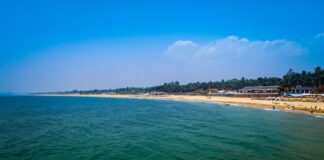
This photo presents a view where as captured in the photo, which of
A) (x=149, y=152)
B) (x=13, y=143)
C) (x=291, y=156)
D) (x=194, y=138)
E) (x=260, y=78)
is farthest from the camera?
(x=260, y=78)

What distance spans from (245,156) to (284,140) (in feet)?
28.4

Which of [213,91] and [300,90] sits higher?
[300,90]

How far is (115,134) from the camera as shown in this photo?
30.6 metres

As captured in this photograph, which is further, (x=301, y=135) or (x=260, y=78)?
(x=260, y=78)

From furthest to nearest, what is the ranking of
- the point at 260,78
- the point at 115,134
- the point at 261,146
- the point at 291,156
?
1. the point at 260,78
2. the point at 115,134
3. the point at 261,146
4. the point at 291,156

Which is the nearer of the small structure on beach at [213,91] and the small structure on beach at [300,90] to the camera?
the small structure on beach at [300,90]

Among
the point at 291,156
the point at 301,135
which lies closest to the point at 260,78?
the point at 301,135

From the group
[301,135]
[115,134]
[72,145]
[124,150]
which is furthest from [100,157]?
[301,135]

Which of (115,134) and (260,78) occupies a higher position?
(260,78)

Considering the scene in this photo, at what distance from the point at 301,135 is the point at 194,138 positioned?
1218 cm

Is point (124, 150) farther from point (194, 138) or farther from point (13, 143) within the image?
point (13, 143)

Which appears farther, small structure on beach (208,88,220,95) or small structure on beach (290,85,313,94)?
small structure on beach (208,88,220,95)

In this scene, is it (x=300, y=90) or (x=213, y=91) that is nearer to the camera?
(x=300, y=90)

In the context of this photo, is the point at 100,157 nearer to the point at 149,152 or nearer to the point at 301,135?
the point at 149,152
